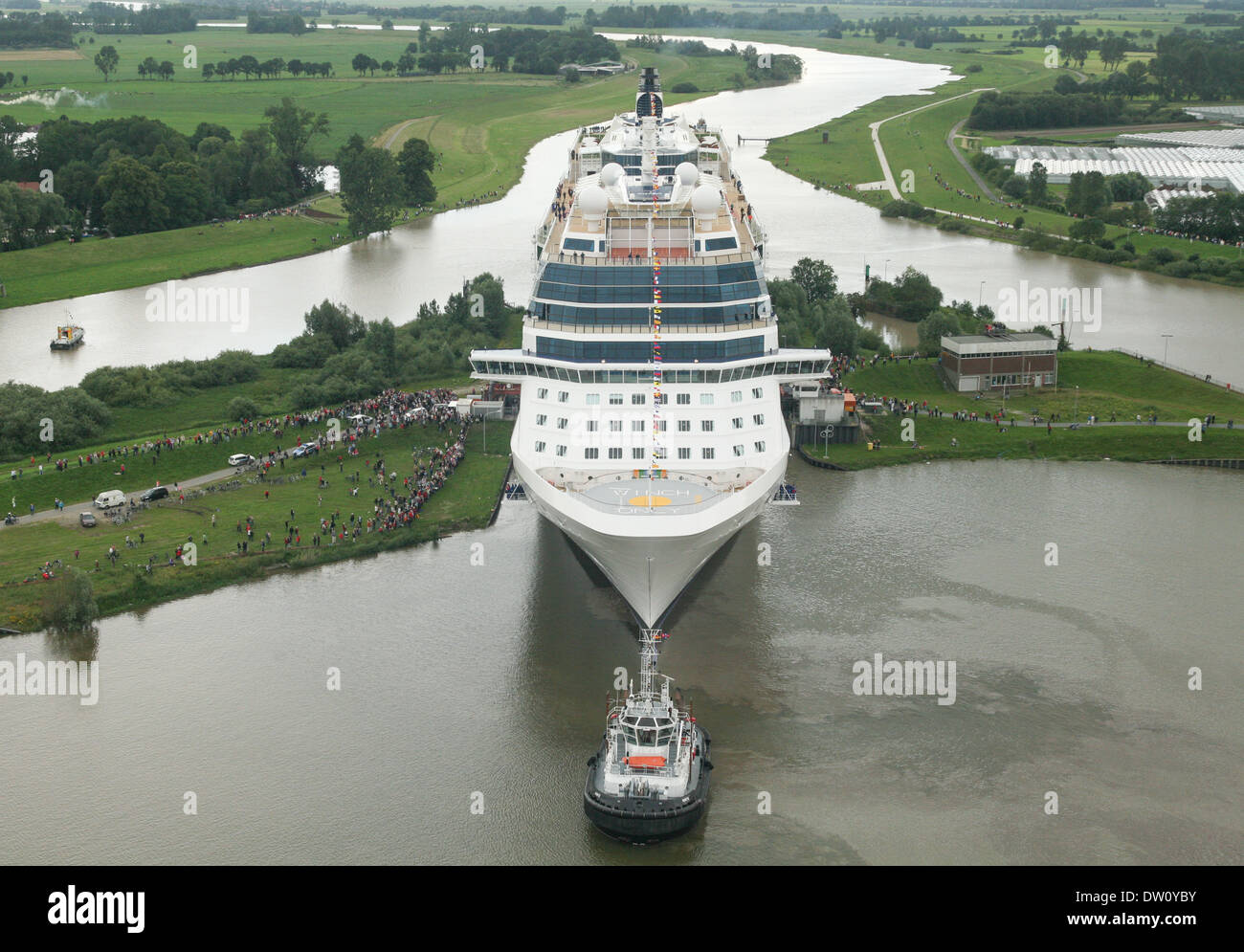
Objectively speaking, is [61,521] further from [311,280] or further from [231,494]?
[311,280]

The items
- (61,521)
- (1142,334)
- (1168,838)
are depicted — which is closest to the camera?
(1168,838)

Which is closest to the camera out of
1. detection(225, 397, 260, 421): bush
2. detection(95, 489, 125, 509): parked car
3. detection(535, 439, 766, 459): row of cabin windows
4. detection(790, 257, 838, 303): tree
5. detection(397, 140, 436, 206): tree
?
detection(535, 439, 766, 459): row of cabin windows

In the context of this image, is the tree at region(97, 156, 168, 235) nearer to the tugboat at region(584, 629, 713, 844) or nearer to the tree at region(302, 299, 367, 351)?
the tree at region(302, 299, 367, 351)

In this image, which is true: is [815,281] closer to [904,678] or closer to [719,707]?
[904,678]

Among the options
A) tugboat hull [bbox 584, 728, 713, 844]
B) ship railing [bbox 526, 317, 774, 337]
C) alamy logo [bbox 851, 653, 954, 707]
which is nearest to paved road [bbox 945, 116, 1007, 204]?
ship railing [bbox 526, 317, 774, 337]

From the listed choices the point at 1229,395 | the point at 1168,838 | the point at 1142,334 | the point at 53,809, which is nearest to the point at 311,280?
the point at 1142,334

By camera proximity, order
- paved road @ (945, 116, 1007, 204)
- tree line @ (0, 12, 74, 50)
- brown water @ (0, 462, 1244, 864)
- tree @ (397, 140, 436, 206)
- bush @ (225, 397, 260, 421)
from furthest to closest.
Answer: tree line @ (0, 12, 74, 50)
paved road @ (945, 116, 1007, 204)
tree @ (397, 140, 436, 206)
bush @ (225, 397, 260, 421)
brown water @ (0, 462, 1244, 864)

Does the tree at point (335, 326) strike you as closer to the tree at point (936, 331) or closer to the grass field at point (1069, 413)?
the grass field at point (1069, 413)

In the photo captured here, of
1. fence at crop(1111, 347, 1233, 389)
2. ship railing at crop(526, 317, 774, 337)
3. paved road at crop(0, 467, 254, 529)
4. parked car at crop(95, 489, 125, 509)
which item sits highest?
ship railing at crop(526, 317, 774, 337)
